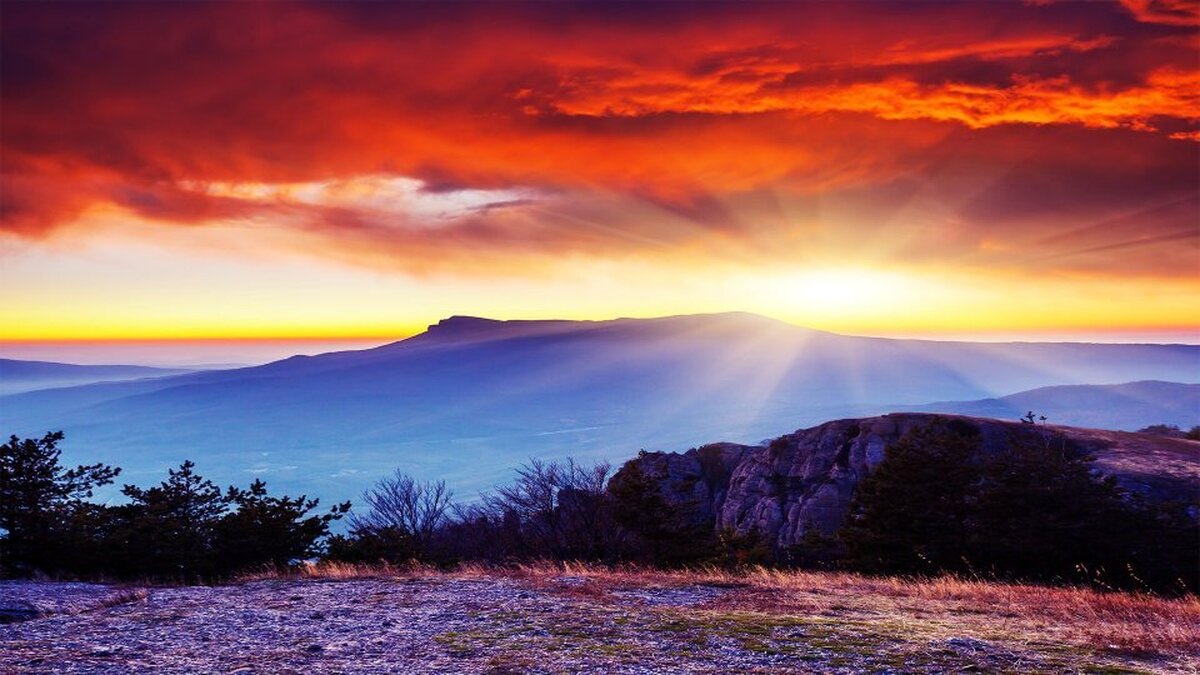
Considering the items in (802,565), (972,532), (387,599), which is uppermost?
(387,599)

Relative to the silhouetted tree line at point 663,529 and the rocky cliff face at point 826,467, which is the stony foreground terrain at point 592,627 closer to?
the silhouetted tree line at point 663,529

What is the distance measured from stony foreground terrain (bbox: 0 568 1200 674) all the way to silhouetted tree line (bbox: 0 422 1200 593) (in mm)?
8574

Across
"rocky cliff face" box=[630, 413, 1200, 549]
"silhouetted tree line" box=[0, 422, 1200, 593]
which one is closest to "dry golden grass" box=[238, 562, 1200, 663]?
"silhouetted tree line" box=[0, 422, 1200, 593]

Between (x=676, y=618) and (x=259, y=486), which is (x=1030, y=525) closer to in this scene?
(x=676, y=618)

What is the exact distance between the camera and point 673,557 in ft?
123

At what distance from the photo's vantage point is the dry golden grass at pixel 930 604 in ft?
41.6

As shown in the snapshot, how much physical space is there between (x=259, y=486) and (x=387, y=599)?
72.1 feet

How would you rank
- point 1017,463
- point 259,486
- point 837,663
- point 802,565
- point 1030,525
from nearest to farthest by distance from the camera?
1. point 837,663
2. point 1030,525
3. point 1017,463
4. point 259,486
5. point 802,565

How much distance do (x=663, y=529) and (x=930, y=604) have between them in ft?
74.2

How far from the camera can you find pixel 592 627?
45.5 ft

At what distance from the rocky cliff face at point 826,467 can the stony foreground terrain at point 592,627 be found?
26.1 metres

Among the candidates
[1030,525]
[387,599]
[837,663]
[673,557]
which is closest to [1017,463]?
[1030,525]

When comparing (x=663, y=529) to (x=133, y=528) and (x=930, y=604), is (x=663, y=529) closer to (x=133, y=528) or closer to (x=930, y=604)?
(x=930, y=604)

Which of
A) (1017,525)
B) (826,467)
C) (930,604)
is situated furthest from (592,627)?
(826,467)
